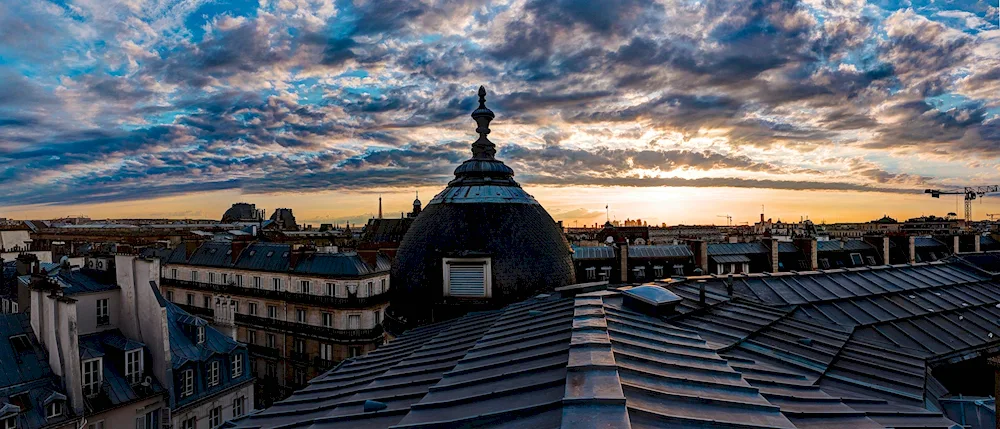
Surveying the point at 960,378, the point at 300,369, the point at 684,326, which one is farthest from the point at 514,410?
the point at 300,369

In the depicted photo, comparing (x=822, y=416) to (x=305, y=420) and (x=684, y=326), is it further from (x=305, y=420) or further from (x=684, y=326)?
(x=305, y=420)

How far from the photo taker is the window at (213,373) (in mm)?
25453

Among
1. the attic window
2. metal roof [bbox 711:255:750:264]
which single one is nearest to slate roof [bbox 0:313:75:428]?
the attic window

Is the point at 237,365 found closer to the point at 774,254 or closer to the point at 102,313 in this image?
the point at 102,313

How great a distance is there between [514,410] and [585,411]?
128 centimetres

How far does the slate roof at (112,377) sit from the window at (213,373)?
7.56 feet

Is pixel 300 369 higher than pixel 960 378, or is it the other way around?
pixel 960 378

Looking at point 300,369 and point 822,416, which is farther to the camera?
point 300,369

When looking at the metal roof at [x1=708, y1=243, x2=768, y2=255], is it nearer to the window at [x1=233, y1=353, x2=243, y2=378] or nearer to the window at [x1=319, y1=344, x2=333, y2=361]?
the window at [x1=319, y1=344, x2=333, y2=361]

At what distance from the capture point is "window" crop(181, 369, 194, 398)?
24.0 m

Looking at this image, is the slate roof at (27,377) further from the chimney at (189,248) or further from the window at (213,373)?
the chimney at (189,248)

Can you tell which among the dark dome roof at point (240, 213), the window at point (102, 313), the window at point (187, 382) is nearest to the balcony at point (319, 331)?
the window at point (187, 382)

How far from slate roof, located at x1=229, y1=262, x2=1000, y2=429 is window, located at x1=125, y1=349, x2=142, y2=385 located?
11.8m

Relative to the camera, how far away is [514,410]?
25.2ft
